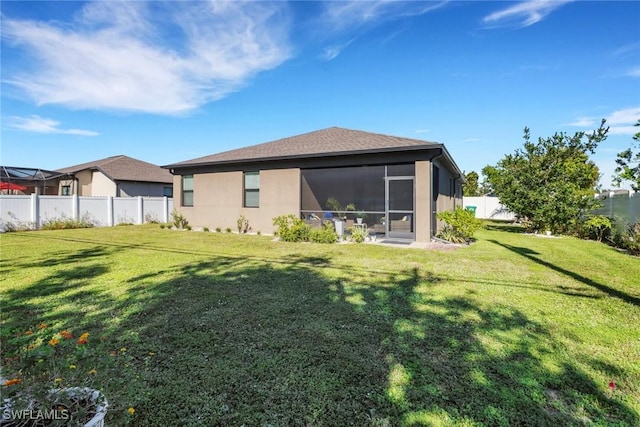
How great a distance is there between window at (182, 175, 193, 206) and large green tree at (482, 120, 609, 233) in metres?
15.5

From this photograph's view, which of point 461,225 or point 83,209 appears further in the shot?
point 83,209

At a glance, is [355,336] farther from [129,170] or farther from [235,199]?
[129,170]

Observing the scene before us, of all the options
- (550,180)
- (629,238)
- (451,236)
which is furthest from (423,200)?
(550,180)

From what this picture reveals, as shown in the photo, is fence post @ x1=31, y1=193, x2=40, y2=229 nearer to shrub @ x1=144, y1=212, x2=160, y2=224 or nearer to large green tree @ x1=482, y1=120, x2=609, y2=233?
shrub @ x1=144, y1=212, x2=160, y2=224

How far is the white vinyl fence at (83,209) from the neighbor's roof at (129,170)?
3298 millimetres

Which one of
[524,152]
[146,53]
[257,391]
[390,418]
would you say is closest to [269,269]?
[257,391]

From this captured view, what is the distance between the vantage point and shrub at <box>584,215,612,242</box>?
11352 millimetres

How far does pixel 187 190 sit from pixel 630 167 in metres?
18.1

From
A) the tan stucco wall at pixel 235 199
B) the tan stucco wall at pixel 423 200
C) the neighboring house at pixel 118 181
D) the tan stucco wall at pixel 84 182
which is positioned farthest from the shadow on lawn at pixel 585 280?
the tan stucco wall at pixel 84 182

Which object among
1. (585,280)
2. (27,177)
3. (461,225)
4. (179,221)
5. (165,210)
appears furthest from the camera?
(27,177)

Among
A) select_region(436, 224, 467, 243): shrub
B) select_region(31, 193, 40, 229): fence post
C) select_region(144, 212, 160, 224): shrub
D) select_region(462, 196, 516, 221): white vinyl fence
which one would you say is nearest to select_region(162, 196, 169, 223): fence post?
select_region(144, 212, 160, 224): shrub

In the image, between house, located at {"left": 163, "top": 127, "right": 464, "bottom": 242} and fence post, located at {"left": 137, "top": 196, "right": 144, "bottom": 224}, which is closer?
house, located at {"left": 163, "top": 127, "right": 464, "bottom": 242}

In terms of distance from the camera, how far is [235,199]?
1370cm

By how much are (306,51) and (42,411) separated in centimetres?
1378
